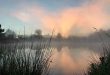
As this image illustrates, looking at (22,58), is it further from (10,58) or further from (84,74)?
(84,74)

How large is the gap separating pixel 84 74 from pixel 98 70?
71.0 inches

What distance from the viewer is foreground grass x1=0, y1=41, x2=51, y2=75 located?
8031 millimetres

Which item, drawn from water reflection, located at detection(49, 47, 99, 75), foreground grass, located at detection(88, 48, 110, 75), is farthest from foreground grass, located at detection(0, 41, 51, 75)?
water reflection, located at detection(49, 47, 99, 75)

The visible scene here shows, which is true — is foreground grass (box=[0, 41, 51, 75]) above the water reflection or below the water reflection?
above

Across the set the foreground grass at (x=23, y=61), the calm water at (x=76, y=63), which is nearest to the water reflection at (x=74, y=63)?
the calm water at (x=76, y=63)

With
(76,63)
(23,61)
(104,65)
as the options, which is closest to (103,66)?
(104,65)

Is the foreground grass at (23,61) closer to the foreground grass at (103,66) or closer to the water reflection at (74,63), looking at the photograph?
the foreground grass at (103,66)

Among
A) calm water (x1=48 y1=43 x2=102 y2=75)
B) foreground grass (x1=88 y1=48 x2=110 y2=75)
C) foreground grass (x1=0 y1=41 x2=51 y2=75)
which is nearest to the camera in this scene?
foreground grass (x1=88 y1=48 x2=110 y2=75)

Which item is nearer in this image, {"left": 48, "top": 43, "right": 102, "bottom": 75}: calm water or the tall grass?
the tall grass

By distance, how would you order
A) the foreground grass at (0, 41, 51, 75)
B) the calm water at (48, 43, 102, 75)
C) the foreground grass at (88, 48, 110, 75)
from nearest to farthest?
the foreground grass at (88, 48, 110, 75)
the foreground grass at (0, 41, 51, 75)
the calm water at (48, 43, 102, 75)

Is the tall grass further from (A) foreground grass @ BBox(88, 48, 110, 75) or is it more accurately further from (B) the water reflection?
(B) the water reflection

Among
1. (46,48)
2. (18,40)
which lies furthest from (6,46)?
(46,48)

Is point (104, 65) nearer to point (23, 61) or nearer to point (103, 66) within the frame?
point (103, 66)

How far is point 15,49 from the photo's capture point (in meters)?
8.53
